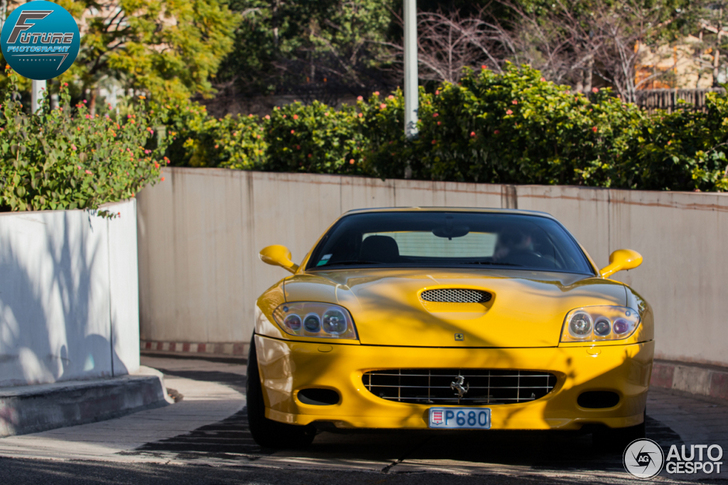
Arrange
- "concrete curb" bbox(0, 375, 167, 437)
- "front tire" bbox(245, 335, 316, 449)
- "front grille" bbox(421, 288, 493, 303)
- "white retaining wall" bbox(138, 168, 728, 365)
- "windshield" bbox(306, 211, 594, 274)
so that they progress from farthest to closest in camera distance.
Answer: "white retaining wall" bbox(138, 168, 728, 365) → "concrete curb" bbox(0, 375, 167, 437) → "windshield" bbox(306, 211, 594, 274) → "front tire" bbox(245, 335, 316, 449) → "front grille" bbox(421, 288, 493, 303)

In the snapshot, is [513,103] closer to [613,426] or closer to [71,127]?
[71,127]

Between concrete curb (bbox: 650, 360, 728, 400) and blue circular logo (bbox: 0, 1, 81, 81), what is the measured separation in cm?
627

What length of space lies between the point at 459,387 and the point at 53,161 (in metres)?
4.64

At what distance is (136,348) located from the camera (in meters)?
8.44

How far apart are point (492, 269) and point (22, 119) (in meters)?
4.56

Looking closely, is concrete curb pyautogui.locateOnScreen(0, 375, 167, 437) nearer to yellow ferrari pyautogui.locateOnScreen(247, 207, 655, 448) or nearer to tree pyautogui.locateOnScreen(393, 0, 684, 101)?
yellow ferrari pyautogui.locateOnScreen(247, 207, 655, 448)

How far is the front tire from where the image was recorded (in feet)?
15.2

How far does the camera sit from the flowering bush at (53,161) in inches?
282

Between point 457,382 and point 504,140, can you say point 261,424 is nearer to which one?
point 457,382

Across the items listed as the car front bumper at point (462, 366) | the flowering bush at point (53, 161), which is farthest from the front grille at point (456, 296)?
the flowering bush at point (53, 161)

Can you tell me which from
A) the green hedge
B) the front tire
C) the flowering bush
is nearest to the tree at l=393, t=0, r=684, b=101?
the green hedge

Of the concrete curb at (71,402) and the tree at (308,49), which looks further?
the tree at (308,49)

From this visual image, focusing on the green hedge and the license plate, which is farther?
the green hedge

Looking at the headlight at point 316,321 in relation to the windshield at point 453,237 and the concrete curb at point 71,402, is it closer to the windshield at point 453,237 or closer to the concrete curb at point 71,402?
the windshield at point 453,237
